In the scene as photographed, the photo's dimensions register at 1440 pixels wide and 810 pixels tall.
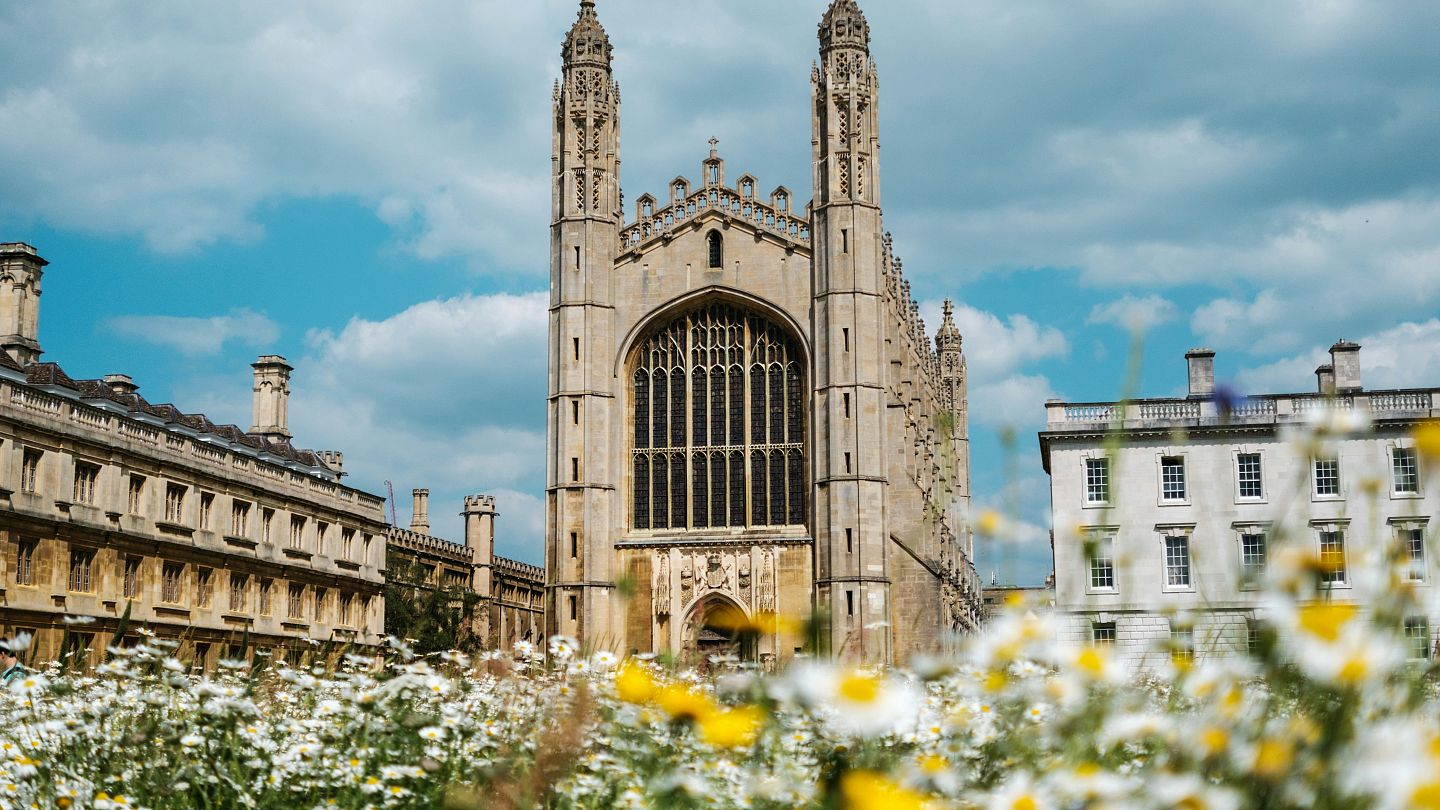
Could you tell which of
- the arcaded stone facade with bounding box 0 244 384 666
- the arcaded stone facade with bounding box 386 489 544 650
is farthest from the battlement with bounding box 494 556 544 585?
the arcaded stone facade with bounding box 0 244 384 666

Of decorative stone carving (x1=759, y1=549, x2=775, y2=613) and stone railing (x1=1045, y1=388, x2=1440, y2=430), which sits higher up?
stone railing (x1=1045, y1=388, x2=1440, y2=430)

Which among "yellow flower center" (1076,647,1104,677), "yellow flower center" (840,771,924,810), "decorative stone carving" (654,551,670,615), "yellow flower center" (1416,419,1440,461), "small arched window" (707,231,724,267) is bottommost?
"yellow flower center" (840,771,924,810)

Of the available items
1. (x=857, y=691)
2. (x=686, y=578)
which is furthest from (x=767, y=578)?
(x=857, y=691)

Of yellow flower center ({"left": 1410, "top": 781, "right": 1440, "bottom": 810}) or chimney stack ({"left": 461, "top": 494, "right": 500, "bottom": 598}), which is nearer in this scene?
yellow flower center ({"left": 1410, "top": 781, "right": 1440, "bottom": 810})

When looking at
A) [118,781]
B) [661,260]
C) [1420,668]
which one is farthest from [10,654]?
[661,260]

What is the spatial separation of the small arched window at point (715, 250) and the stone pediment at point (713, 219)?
47 cm

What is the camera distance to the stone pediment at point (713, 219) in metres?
46.1

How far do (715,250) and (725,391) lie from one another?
14.4 feet

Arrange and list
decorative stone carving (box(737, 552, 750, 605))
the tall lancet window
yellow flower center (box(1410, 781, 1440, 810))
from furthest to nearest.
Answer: the tall lancet window < decorative stone carving (box(737, 552, 750, 605)) < yellow flower center (box(1410, 781, 1440, 810))

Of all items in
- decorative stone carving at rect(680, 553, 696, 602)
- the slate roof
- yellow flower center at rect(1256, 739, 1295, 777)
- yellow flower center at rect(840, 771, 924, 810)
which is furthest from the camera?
decorative stone carving at rect(680, 553, 696, 602)

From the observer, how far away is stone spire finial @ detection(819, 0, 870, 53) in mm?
46500

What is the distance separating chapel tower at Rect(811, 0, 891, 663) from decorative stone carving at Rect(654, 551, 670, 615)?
14.4 feet

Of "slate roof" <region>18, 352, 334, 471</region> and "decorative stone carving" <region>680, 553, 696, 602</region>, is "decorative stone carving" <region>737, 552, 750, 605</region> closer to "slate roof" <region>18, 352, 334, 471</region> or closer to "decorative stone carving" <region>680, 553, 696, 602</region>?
"decorative stone carving" <region>680, 553, 696, 602</region>

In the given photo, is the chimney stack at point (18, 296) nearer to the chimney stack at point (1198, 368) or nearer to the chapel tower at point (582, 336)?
the chapel tower at point (582, 336)
